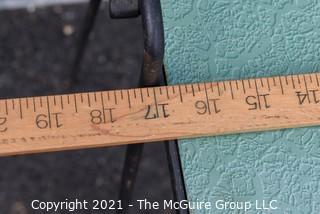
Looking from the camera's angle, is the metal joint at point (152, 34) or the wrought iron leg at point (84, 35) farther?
the wrought iron leg at point (84, 35)

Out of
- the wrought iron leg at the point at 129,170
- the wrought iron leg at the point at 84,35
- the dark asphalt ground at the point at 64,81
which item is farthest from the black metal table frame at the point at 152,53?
the dark asphalt ground at the point at 64,81

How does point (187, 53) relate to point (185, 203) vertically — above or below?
above

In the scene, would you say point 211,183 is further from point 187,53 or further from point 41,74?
point 41,74

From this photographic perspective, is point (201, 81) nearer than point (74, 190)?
Yes

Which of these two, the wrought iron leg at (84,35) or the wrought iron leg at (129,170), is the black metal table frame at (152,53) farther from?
the wrought iron leg at (84,35)

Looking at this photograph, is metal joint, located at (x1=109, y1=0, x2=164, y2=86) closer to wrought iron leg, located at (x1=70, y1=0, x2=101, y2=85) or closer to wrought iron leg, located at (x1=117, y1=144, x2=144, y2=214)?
wrought iron leg, located at (x1=117, y1=144, x2=144, y2=214)

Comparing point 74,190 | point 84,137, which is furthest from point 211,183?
point 74,190

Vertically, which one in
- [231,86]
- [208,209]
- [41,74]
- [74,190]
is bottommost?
[208,209]
